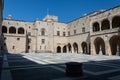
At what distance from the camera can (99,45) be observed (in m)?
32.7

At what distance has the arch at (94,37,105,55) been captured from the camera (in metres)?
31.4

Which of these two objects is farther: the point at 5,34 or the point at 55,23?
the point at 55,23

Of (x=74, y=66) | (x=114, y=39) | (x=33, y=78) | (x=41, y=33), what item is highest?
(x=41, y=33)

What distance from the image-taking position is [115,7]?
27031 millimetres

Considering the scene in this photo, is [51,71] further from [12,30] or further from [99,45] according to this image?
[12,30]

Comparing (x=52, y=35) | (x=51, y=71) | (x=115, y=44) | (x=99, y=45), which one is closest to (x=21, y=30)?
(x=52, y=35)

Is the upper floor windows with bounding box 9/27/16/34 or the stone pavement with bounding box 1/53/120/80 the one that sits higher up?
the upper floor windows with bounding box 9/27/16/34

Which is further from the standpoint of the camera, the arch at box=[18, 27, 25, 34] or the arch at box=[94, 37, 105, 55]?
the arch at box=[18, 27, 25, 34]

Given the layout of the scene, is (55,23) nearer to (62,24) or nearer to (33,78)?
(62,24)

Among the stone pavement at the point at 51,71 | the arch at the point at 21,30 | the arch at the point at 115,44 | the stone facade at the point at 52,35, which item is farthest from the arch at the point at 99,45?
the arch at the point at 21,30

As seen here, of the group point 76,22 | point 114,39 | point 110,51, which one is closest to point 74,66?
point 110,51

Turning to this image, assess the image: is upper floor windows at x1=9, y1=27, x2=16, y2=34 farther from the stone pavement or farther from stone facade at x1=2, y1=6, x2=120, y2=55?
the stone pavement

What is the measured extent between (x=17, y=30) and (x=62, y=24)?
1473 centimetres

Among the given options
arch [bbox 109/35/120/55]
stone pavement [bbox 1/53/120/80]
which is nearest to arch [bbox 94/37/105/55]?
arch [bbox 109/35/120/55]
